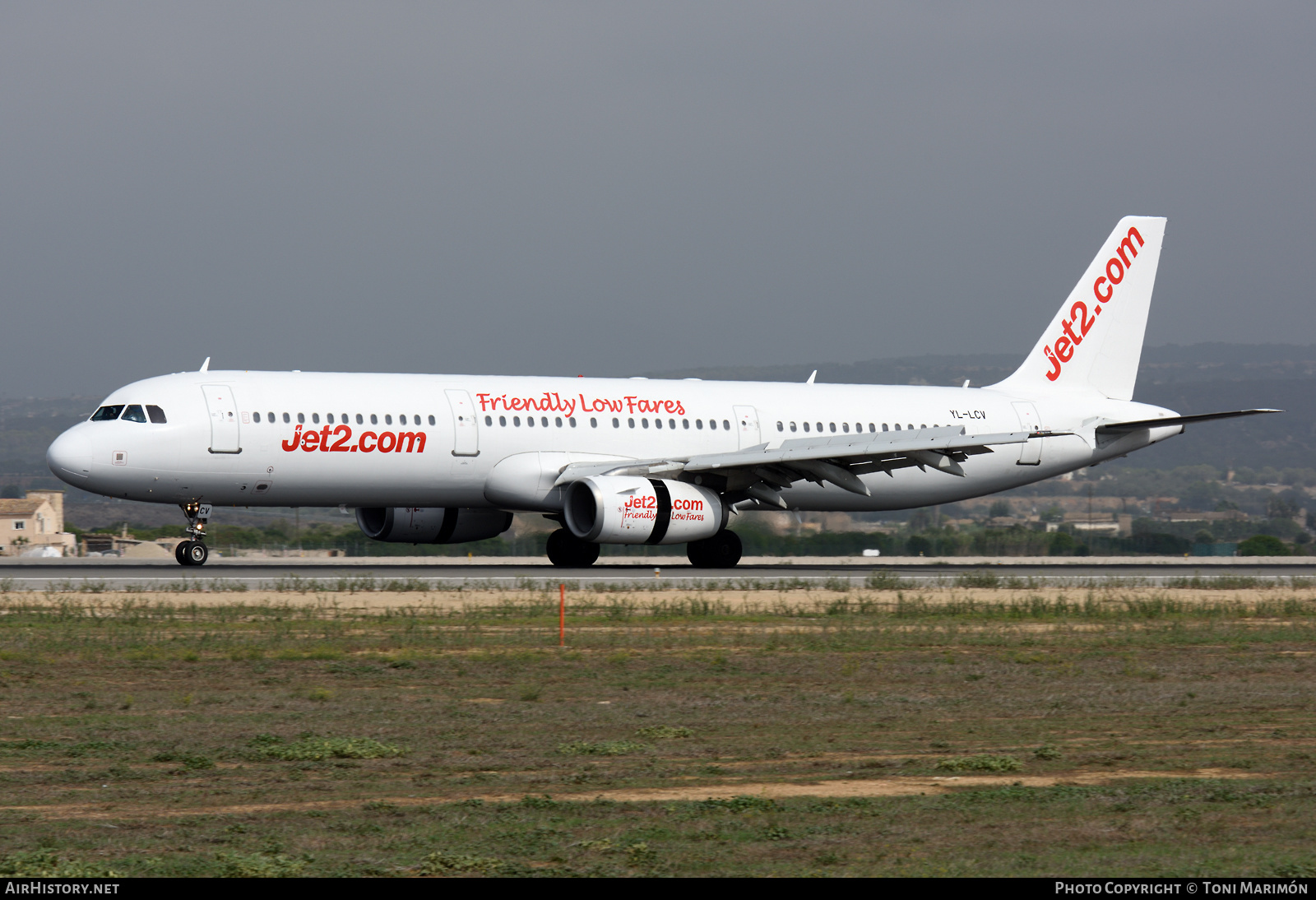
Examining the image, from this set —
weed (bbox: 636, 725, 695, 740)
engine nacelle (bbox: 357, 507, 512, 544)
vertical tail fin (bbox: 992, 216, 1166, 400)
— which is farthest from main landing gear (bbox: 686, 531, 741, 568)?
weed (bbox: 636, 725, 695, 740)

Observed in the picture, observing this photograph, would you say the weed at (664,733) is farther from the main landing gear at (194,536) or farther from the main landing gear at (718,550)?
the main landing gear at (718,550)

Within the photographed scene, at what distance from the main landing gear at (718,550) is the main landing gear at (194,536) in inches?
403

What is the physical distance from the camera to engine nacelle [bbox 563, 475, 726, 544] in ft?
99.0

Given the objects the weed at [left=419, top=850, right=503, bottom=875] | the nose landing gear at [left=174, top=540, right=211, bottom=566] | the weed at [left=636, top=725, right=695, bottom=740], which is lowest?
the weed at [left=419, top=850, right=503, bottom=875]

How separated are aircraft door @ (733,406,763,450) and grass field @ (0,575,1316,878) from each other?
1268cm

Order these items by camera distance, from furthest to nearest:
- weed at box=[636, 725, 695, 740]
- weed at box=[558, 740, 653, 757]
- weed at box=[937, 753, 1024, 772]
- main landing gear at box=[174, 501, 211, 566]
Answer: main landing gear at box=[174, 501, 211, 566]
weed at box=[636, 725, 695, 740]
weed at box=[558, 740, 653, 757]
weed at box=[937, 753, 1024, 772]

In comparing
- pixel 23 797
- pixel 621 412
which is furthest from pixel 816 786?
pixel 621 412

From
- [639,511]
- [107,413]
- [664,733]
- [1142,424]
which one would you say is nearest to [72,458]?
[107,413]

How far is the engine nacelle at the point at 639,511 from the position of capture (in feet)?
99.0

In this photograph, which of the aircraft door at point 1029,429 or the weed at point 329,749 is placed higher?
the aircraft door at point 1029,429

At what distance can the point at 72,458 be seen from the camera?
95.0ft

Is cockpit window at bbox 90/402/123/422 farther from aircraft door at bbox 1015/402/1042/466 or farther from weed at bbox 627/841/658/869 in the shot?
weed at bbox 627/841/658/869

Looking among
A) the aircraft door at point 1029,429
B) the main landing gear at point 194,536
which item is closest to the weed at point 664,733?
the main landing gear at point 194,536

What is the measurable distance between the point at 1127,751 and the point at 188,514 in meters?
22.9
